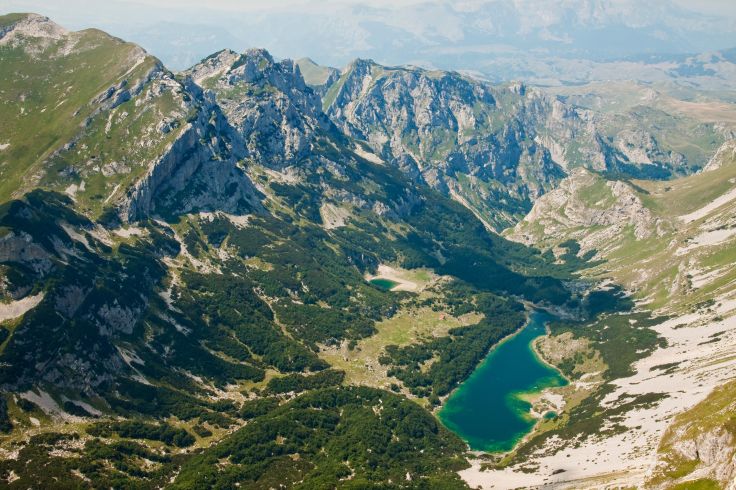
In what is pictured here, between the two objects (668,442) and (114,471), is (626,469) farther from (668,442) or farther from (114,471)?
(114,471)

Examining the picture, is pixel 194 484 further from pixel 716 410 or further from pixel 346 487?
pixel 716 410

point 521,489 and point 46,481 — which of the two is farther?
point 521,489

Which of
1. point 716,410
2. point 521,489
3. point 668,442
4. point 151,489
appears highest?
point 716,410

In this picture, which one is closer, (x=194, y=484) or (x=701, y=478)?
(x=701, y=478)

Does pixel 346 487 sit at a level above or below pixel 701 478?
below

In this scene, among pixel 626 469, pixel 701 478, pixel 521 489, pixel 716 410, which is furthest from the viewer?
pixel 521 489

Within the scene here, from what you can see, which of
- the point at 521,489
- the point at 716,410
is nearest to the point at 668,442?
the point at 716,410

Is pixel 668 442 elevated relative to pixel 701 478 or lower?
lower

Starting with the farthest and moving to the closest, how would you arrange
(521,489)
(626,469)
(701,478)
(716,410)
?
(521,489) → (626,469) → (716,410) → (701,478)

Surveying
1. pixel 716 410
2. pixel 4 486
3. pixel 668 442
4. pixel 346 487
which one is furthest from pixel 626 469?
pixel 4 486
